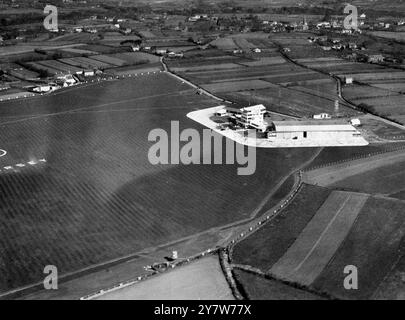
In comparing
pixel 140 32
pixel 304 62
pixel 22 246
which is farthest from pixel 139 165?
pixel 140 32

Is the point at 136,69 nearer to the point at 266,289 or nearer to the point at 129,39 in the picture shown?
the point at 129,39

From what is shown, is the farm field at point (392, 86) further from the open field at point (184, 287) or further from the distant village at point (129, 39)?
the open field at point (184, 287)

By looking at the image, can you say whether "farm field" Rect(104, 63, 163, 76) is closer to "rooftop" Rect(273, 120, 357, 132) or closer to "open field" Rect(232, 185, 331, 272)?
"rooftop" Rect(273, 120, 357, 132)

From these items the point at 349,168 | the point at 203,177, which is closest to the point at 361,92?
the point at 349,168

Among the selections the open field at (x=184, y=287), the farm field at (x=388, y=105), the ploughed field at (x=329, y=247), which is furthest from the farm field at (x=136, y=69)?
the open field at (x=184, y=287)

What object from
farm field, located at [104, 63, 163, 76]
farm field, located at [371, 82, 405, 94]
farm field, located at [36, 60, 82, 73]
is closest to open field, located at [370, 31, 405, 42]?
farm field, located at [371, 82, 405, 94]
